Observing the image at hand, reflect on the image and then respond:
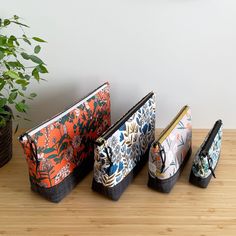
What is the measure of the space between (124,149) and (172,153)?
119mm

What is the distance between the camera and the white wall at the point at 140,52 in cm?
89

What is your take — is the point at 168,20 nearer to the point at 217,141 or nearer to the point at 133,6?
the point at 133,6

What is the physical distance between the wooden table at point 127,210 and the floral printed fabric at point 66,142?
0.23 feet

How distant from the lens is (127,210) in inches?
28.9

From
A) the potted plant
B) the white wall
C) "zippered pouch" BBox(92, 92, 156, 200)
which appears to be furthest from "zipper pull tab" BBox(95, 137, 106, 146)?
the white wall

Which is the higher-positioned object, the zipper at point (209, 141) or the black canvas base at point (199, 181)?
the zipper at point (209, 141)

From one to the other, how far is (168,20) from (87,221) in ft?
1.92

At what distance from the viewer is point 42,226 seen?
0.69 m

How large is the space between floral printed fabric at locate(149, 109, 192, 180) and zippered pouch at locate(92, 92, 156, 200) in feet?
0.20

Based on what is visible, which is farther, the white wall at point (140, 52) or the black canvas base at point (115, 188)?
the white wall at point (140, 52)

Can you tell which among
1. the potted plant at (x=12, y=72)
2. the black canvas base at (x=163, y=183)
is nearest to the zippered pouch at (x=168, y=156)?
the black canvas base at (x=163, y=183)

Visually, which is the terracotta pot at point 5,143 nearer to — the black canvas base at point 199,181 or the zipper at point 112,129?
the zipper at point 112,129

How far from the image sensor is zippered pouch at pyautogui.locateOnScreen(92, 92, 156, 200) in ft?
2.32

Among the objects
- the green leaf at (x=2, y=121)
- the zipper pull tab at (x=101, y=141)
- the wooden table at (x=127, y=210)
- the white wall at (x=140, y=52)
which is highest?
the white wall at (x=140, y=52)
